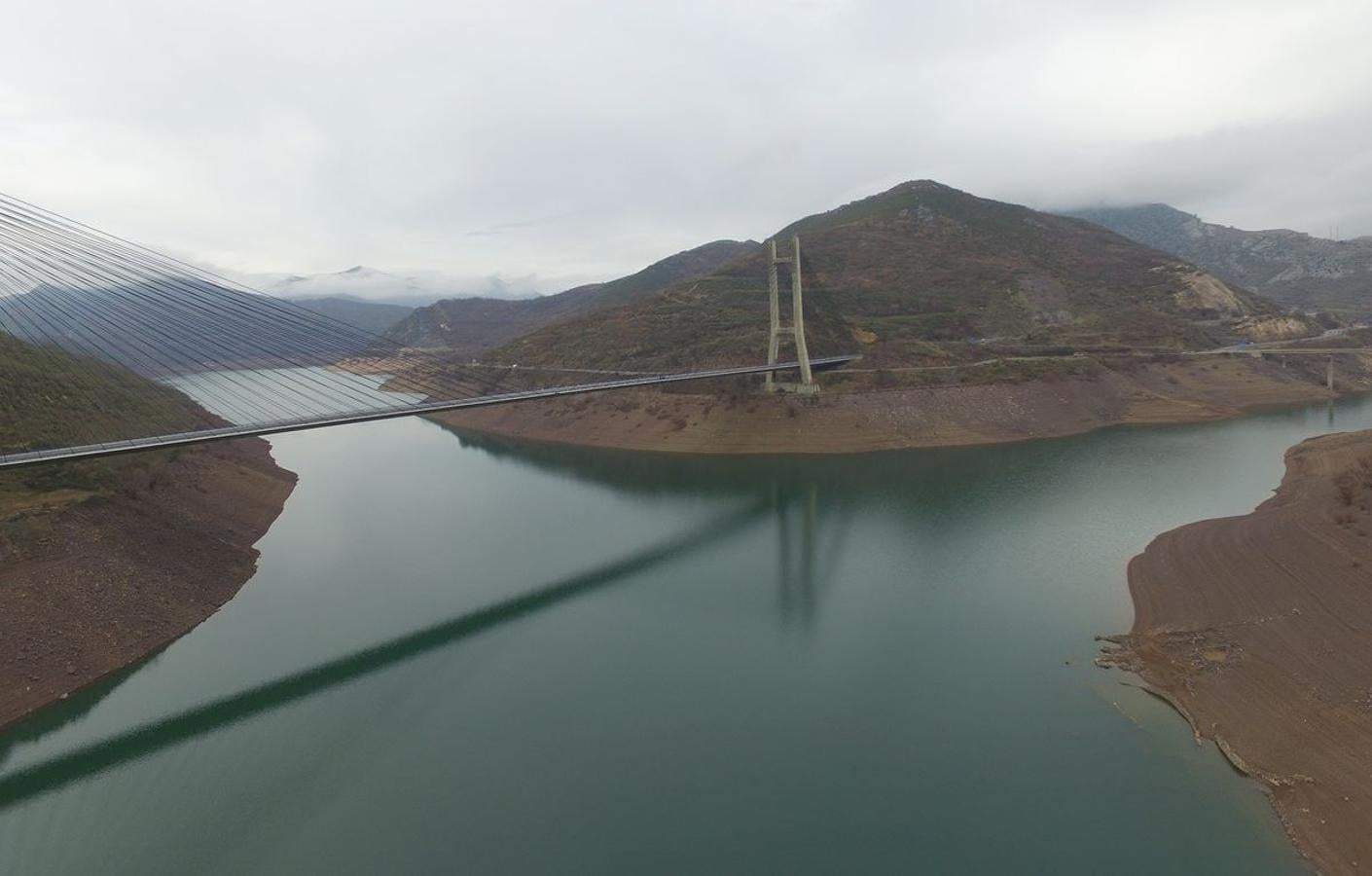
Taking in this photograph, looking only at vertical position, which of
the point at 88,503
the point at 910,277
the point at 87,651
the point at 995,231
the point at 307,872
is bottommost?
the point at 307,872

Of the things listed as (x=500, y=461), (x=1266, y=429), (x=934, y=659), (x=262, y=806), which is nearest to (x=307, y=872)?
(x=262, y=806)

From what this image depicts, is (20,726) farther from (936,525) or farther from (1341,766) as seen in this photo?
(936,525)

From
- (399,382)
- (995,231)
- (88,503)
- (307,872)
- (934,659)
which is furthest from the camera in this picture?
(995,231)

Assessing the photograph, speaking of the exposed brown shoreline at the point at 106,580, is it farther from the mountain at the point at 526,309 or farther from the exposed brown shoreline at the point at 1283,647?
the mountain at the point at 526,309

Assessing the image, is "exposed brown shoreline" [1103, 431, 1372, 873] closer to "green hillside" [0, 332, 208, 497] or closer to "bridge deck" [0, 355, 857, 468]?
"bridge deck" [0, 355, 857, 468]

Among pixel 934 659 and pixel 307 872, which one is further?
pixel 934 659

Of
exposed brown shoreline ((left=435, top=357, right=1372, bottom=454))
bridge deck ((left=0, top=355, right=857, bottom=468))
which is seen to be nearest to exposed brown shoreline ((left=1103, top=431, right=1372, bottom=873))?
exposed brown shoreline ((left=435, top=357, right=1372, bottom=454))

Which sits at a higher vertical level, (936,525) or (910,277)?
(910,277)

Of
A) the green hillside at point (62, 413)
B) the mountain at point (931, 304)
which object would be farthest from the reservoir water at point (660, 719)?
the mountain at point (931, 304)
